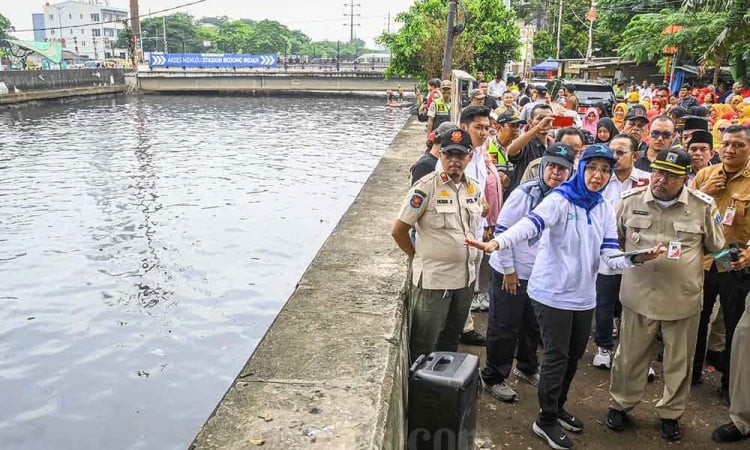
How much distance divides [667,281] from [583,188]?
764 mm

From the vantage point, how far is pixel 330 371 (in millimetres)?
3232

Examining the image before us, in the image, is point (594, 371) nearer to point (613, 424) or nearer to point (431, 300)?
point (613, 424)

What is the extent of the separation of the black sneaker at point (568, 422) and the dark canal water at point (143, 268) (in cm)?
359

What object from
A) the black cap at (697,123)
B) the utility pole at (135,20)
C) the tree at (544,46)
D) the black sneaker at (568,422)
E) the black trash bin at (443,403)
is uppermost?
the utility pole at (135,20)

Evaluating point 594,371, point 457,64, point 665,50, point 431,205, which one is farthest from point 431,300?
point 665,50

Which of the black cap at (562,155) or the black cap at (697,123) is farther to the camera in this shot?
the black cap at (697,123)

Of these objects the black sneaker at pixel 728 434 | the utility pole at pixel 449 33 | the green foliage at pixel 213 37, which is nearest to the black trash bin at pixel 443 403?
the black sneaker at pixel 728 434

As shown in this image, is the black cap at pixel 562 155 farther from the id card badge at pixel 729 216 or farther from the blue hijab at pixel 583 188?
the id card badge at pixel 729 216

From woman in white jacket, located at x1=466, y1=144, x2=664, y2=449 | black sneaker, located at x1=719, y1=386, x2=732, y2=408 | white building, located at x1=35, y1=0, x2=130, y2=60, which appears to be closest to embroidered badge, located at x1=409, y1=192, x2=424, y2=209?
woman in white jacket, located at x1=466, y1=144, x2=664, y2=449

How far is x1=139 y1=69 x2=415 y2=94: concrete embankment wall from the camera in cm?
4884

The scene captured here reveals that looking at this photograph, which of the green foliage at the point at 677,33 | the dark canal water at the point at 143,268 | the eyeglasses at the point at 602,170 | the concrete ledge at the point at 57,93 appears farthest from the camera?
the concrete ledge at the point at 57,93

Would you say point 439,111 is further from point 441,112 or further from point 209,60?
point 209,60

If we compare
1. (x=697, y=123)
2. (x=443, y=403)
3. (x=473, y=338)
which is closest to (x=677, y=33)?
(x=697, y=123)

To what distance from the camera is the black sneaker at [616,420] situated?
3.93 meters
